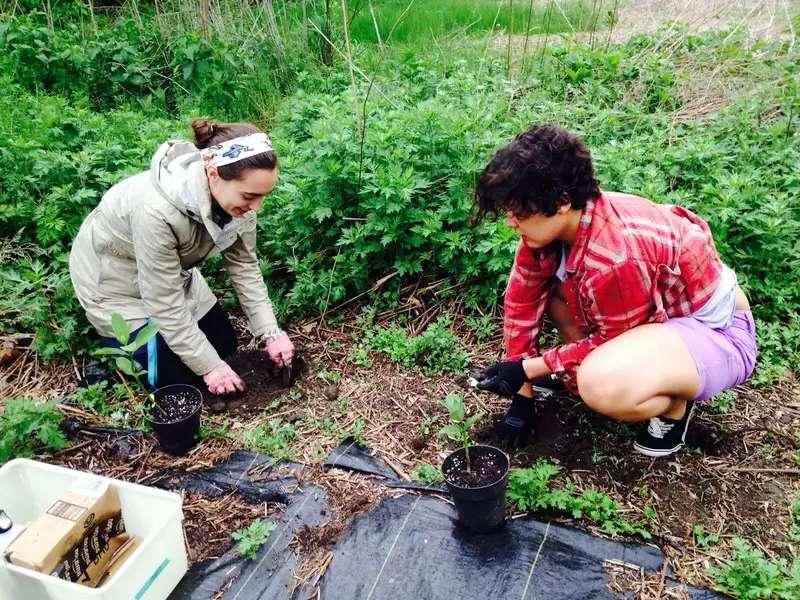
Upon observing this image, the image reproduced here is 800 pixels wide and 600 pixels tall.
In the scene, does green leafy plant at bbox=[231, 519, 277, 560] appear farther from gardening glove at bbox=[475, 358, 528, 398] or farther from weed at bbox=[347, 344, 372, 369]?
weed at bbox=[347, 344, 372, 369]

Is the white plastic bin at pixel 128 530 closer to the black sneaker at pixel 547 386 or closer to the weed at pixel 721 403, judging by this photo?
the black sneaker at pixel 547 386

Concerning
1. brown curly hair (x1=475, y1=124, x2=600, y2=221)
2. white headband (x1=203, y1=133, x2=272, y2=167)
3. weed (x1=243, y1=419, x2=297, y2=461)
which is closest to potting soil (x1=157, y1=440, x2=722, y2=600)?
weed (x1=243, y1=419, x2=297, y2=461)

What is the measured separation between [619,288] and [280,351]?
1.69 m

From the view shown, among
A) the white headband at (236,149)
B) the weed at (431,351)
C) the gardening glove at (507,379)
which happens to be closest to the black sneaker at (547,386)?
the gardening glove at (507,379)

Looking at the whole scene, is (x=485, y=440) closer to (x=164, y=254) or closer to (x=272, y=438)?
(x=272, y=438)

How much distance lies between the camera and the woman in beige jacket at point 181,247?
2.75m

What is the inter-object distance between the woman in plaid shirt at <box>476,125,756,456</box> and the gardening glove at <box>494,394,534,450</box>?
29 millimetres

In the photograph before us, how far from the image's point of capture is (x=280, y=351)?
10.8 feet

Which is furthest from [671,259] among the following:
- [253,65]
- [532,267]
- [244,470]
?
[253,65]

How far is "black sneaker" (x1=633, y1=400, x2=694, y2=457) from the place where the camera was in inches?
103

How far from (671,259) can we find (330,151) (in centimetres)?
197

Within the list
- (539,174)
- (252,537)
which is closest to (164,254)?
(252,537)

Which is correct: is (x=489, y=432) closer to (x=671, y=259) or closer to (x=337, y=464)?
(x=337, y=464)

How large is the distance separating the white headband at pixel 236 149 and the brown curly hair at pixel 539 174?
3.16ft
